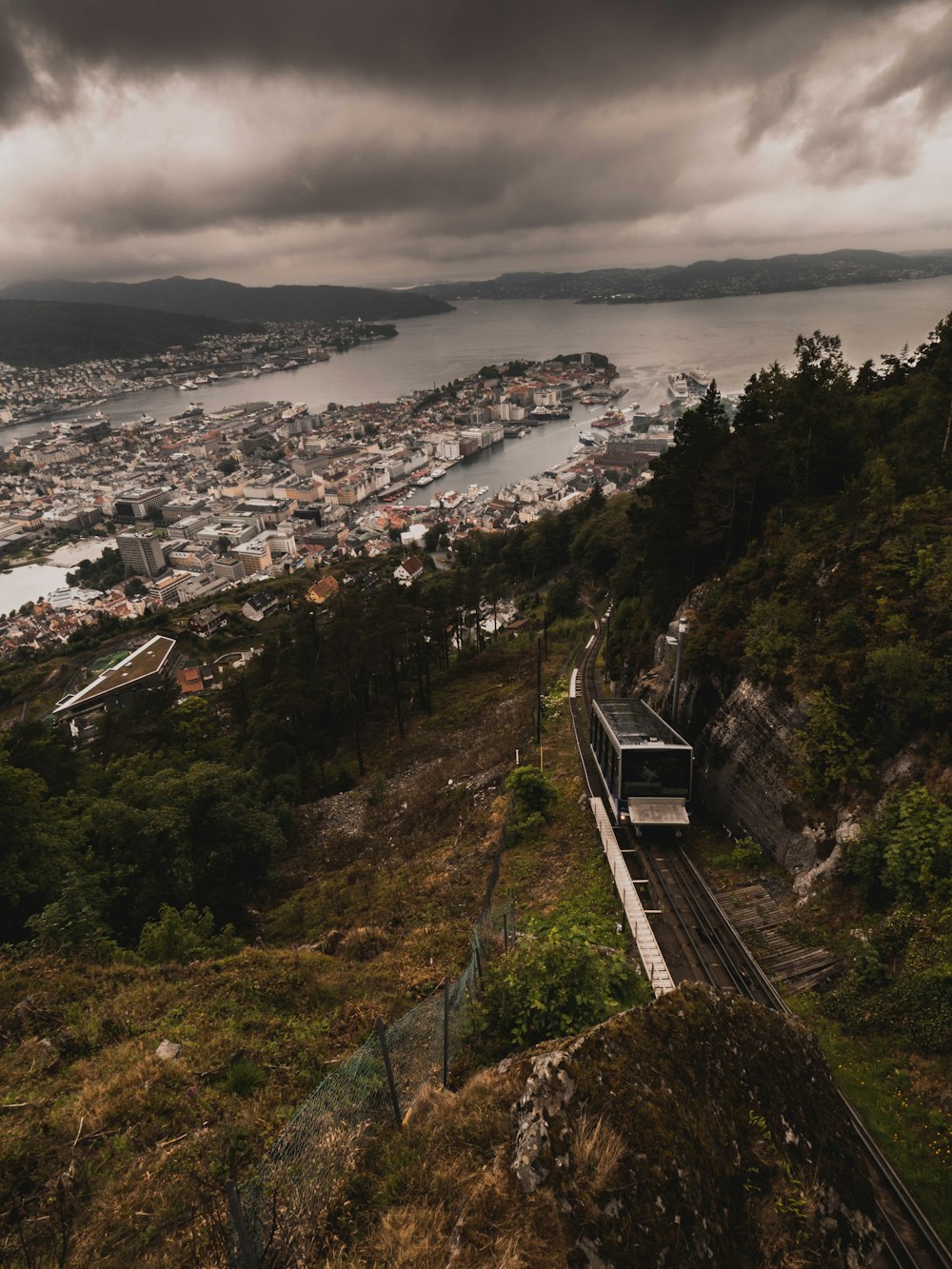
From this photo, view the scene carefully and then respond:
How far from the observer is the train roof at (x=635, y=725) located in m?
13.2

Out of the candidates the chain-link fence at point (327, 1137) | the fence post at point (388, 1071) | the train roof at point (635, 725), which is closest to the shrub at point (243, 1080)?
the chain-link fence at point (327, 1137)

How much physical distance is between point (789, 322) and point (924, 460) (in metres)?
191

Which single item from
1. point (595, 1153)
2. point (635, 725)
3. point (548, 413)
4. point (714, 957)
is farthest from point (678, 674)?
point (548, 413)

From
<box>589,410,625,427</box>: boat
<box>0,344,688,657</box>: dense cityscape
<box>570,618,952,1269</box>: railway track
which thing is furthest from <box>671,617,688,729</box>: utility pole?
<box>589,410,625,427</box>: boat

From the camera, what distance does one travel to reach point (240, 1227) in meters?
3.36

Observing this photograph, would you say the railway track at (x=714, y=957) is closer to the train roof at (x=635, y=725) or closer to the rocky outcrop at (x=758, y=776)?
the rocky outcrop at (x=758, y=776)

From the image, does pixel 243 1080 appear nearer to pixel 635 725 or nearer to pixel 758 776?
pixel 635 725

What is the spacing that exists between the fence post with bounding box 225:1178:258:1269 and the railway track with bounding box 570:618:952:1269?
228 inches

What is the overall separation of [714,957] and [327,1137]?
7.90m

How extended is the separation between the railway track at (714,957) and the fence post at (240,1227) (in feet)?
19.0

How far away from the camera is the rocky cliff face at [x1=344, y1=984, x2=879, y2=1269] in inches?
142

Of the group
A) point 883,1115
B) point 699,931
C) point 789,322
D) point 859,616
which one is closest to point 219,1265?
point 883,1115

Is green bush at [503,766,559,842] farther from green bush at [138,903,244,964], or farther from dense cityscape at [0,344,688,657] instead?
dense cityscape at [0,344,688,657]

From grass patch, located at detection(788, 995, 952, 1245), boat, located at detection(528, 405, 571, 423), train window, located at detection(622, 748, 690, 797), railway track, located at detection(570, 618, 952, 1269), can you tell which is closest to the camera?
railway track, located at detection(570, 618, 952, 1269)
